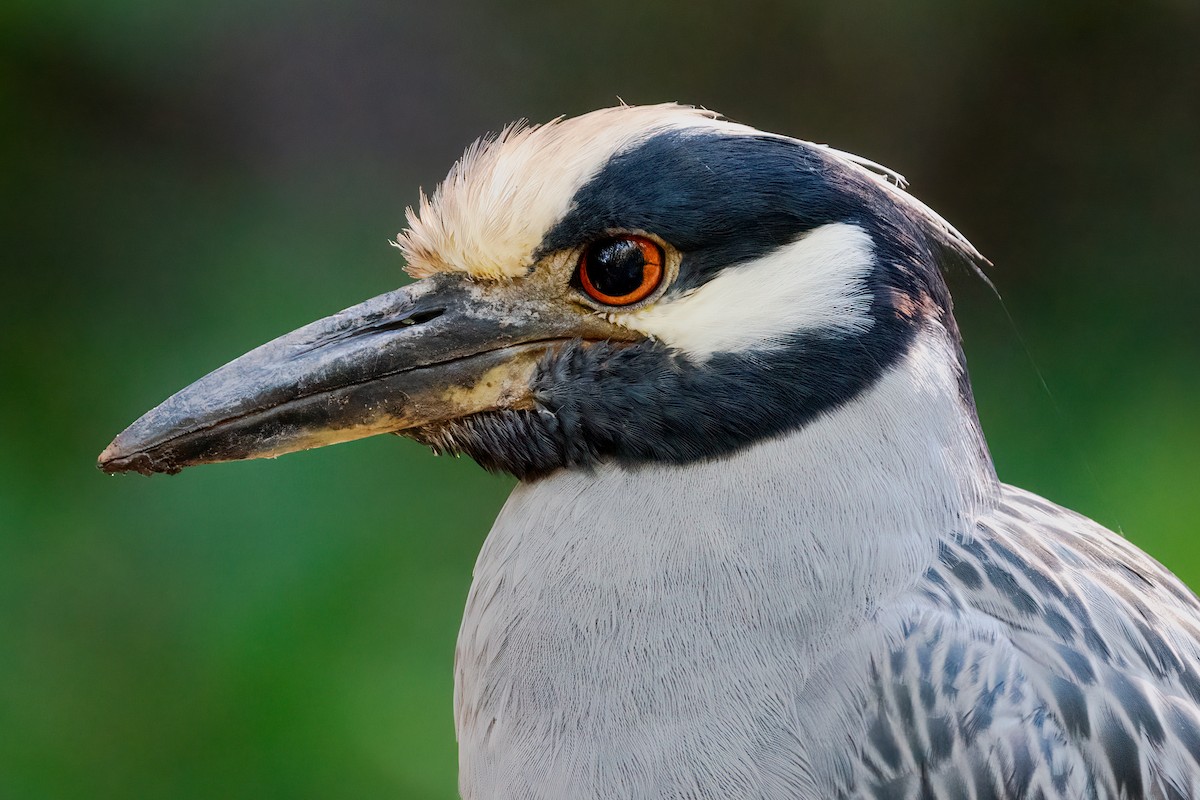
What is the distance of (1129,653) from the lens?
1525 millimetres

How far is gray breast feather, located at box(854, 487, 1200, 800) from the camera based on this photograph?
137 cm

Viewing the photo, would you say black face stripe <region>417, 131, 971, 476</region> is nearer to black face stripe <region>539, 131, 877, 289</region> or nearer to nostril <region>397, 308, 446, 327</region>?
black face stripe <region>539, 131, 877, 289</region>

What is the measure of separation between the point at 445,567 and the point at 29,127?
2162 millimetres

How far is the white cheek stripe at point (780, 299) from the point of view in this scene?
1.50 metres

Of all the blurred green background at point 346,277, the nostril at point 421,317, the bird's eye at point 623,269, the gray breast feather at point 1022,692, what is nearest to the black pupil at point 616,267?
the bird's eye at point 623,269

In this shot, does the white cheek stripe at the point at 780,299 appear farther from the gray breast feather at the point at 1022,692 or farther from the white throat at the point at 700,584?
the gray breast feather at the point at 1022,692

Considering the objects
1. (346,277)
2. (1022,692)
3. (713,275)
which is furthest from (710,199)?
(346,277)

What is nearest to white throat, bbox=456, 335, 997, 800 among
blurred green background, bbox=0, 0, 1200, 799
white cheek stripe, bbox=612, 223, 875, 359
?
white cheek stripe, bbox=612, 223, 875, 359

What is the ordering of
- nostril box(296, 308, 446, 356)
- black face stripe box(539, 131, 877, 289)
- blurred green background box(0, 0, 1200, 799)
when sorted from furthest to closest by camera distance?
blurred green background box(0, 0, 1200, 799) → nostril box(296, 308, 446, 356) → black face stripe box(539, 131, 877, 289)

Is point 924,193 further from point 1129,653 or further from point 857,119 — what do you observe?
point 1129,653

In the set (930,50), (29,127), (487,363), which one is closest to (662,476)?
(487,363)

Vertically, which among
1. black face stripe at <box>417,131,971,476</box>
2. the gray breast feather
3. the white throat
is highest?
black face stripe at <box>417,131,971,476</box>

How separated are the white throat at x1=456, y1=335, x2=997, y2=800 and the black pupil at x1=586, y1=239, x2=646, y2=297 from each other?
24 centimetres

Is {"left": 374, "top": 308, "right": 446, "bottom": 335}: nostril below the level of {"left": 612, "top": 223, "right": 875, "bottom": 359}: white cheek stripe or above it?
above
